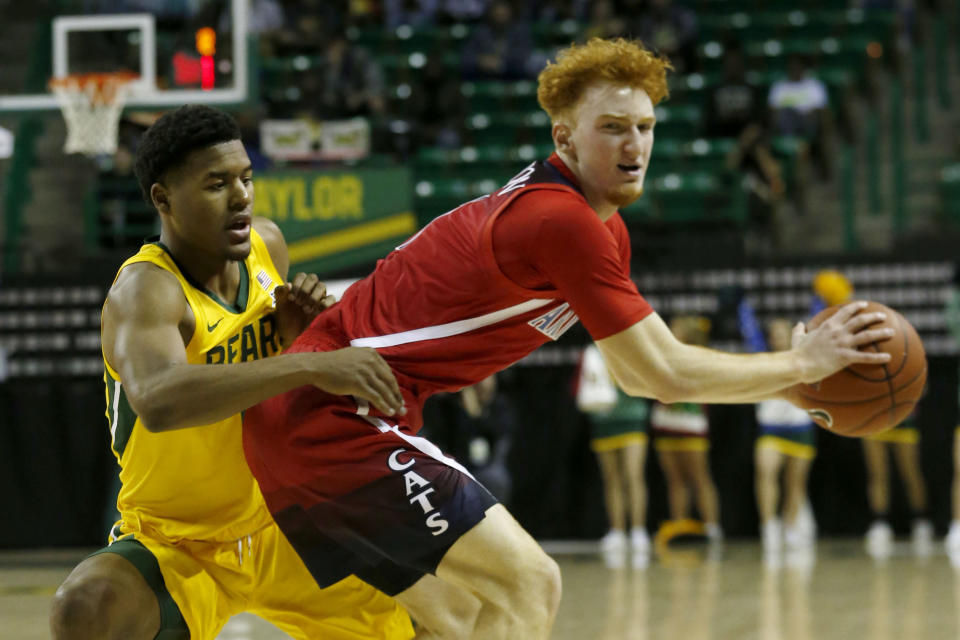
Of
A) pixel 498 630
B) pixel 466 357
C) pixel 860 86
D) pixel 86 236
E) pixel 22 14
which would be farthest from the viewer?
pixel 22 14

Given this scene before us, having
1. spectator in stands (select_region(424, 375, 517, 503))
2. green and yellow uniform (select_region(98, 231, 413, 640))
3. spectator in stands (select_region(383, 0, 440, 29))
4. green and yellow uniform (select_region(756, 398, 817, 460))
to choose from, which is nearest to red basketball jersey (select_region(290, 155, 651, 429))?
green and yellow uniform (select_region(98, 231, 413, 640))

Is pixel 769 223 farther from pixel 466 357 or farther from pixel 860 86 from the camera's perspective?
pixel 466 357

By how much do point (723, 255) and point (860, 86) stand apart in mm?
4027

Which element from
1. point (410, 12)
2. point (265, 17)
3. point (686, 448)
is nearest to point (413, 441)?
point (686, 448)

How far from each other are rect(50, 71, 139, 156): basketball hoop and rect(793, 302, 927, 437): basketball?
6.86m

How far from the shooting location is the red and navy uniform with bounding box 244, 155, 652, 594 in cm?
302

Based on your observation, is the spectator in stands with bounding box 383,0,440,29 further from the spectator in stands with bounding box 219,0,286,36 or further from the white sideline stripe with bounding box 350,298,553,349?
the white sideline stripe with bounding box 350,298,553,349

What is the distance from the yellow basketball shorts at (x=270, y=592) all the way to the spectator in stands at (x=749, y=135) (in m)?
8.65

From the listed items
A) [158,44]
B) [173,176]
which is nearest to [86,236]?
[158,44]

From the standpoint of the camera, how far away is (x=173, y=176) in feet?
10.7

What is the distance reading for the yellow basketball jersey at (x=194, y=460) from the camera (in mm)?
3275

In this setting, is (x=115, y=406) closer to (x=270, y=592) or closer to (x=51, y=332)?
(x=270, y=592)

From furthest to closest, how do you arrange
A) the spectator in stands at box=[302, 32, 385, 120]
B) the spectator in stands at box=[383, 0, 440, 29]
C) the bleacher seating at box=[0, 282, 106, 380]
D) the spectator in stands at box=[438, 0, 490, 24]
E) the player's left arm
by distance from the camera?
the spectator in stands at box=[383, 0, 440, 29]
the spectator in stands at box=[438, 0, 490, 24]
the spectator in stands at box=[302, 32, 385, 120]
the bleacher seating at box=[0, 282, 106, 380]
the player's left arm

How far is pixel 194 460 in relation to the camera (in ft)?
10.8
